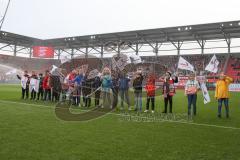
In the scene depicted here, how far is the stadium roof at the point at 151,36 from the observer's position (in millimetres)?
40688

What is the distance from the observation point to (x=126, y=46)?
13.5 m

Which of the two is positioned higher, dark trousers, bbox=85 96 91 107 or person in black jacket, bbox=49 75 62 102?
person in black jacket, bbox=49 75 62 102

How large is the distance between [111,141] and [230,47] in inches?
1591

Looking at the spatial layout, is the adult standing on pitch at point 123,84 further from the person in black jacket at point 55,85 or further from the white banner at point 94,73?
the person in black jacket at point 55,85

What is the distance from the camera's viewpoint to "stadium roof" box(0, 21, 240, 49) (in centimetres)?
4069

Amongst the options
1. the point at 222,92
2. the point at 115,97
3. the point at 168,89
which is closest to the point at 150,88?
the point at 168,89

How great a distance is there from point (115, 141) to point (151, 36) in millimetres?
41675

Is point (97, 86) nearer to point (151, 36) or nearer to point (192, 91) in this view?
point (192, 91)

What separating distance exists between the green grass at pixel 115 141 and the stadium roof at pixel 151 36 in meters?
31.4

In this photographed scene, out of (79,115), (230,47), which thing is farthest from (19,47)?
(79,115)

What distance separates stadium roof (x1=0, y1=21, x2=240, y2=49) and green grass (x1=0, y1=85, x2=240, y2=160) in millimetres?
31384

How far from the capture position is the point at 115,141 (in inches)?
256

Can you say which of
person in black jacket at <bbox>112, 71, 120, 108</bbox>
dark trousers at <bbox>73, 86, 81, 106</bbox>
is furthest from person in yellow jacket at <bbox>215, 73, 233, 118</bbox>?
dark trousers at <bbox>73, 86, 81, 106</bbox>

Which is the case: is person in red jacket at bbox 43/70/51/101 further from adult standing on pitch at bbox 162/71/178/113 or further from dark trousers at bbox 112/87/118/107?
adult standing on pitch at bbox 162/71/178/113
